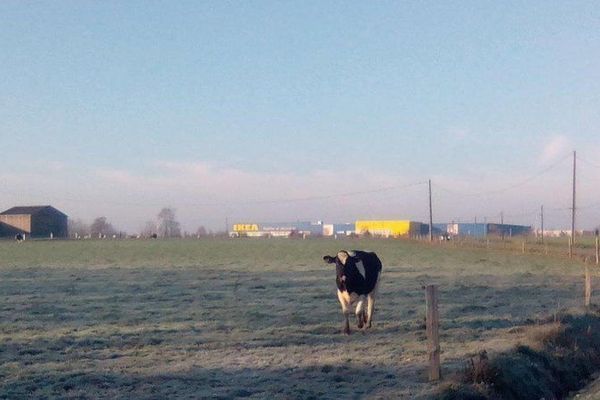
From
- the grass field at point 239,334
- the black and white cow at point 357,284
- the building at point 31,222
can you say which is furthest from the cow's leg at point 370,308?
the building at point 31,222

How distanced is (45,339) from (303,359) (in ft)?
17.2

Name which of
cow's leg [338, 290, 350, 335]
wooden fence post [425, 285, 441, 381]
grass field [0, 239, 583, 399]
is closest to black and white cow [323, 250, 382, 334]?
cow's leg [338, 290, 350, 335]

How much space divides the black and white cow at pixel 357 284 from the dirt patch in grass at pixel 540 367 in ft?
11.5

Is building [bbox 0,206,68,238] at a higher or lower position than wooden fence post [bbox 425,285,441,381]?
higher

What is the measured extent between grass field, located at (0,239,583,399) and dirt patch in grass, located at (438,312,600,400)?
1.81 ft

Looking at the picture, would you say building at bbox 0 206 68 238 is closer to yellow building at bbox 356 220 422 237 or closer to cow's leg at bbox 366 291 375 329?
yellow building at bbox 356 220 422 237

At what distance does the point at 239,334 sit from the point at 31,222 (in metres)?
118

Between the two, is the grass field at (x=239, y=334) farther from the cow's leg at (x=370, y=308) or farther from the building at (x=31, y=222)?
the building at (x=31, y=222)

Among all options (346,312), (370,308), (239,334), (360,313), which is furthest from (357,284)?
(239,334)

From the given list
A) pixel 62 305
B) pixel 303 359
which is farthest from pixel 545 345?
pixel 62 305

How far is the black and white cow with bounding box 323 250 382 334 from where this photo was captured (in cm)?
1582

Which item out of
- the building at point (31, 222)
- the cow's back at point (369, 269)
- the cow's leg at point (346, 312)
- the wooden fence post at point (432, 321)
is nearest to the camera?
the wooden fence post at point (432, 321)

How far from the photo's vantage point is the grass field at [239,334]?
33.9 ft

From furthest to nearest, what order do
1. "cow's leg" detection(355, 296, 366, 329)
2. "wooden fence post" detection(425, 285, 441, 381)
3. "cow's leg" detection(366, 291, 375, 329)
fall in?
"cow's leg" detection(366, 291, 375, 329)
"cow's leg" detection(355, 296, 366, 329)
"wooden fence post" detection(425, 285, 441, 381)
